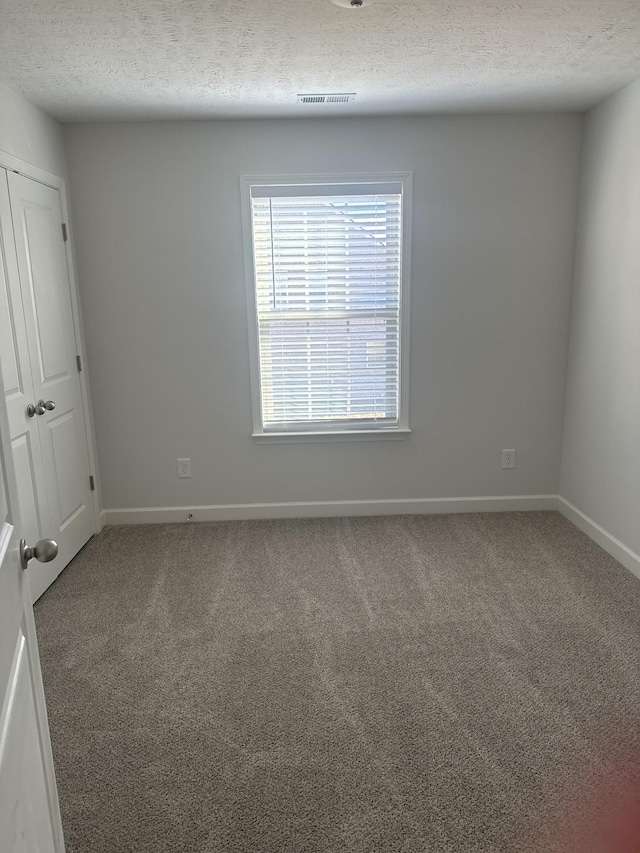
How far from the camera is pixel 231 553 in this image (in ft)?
11.4

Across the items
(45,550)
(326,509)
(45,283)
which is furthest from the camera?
(326,509)

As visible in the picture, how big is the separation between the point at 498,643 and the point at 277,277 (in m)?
2.41

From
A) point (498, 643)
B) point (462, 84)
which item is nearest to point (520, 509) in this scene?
point (498, 643)

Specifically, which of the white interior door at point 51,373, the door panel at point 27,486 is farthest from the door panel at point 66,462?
the door panel at point 27,486

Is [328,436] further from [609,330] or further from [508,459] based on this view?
[609,330]

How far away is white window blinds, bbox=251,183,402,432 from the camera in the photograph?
140 inches

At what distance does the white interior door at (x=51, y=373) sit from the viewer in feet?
9.62

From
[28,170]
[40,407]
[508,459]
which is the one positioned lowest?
[508,459]

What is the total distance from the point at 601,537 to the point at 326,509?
5.60ft

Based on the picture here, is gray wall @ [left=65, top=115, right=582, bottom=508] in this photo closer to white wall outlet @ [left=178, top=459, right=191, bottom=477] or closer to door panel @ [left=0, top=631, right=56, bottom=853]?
white wall outlet @ [left=178, top=459, right=191, bottom=477]

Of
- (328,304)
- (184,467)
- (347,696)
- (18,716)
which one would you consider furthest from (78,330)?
(18,716)

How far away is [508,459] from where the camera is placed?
12.9 ft

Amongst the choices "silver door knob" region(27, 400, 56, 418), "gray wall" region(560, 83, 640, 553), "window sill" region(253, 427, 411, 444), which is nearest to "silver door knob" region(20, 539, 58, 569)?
"silver door knob" region(27, 400, 56, 418)

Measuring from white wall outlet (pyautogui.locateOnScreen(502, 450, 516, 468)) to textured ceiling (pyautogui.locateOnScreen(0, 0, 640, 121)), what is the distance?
2.10 metres
